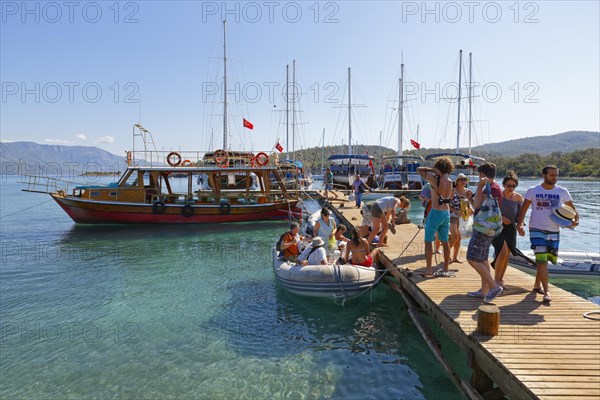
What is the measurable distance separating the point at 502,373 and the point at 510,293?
2503 millimetres

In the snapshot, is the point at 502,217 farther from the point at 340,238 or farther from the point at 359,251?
the point at 340,238

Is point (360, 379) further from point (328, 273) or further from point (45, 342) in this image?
point (45, 342)

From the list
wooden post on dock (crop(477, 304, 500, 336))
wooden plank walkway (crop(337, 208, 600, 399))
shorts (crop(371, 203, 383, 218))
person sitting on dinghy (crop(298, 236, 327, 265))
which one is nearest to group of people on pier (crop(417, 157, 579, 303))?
wooden plank walkway (crop(337, 208, 600, 399))

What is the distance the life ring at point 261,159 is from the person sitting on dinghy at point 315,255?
12684 mm

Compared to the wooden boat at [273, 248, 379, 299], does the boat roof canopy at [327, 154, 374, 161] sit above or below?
above

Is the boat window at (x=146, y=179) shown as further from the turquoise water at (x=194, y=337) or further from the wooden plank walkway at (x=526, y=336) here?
the wooden plank walkway at (x=526, y=336)

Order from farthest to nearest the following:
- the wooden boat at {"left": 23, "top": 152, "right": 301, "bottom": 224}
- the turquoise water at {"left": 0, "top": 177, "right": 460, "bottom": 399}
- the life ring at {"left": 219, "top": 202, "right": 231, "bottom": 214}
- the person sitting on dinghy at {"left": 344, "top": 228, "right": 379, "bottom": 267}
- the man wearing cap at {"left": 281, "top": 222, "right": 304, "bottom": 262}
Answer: the life ring at {"left": 219, "top": 202, "right": 231, "bottom": 214}, the wooden boat at {"left": 23, "top": 152, "right": 301, "bottom": 224}, the man wearing cap at {"left": 281, "top": 222, "right": 304, "bottom": 262}, the person sitting on dinghy at {"left": 344, "top": 228, "right": 379, "bottom": 267}, the turquoise water at {"left": 0, "top": 177, "right": 460, "bottom": 399}

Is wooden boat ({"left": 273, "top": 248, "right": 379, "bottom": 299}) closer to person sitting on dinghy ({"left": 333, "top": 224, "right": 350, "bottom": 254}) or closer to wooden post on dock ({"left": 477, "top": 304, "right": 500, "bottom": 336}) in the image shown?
person sitting on dinghy ({"left": 333, "top": 224, "right": 350, "bottom": 254})

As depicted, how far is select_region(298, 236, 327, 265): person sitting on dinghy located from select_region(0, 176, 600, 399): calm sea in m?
1.00

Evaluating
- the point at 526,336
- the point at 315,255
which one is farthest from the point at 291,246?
the point at 526,336

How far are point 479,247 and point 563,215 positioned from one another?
117 centimetres

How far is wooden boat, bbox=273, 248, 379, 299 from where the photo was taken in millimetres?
8031

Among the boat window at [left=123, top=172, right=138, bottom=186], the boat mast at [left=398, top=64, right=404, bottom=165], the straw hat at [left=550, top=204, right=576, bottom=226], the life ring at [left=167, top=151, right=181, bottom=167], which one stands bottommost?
the straw hat at [left=550, top=204, right=576, bottom=226]

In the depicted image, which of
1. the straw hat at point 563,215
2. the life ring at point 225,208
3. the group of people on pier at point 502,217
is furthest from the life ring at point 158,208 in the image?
the straw hat at point 563,215
